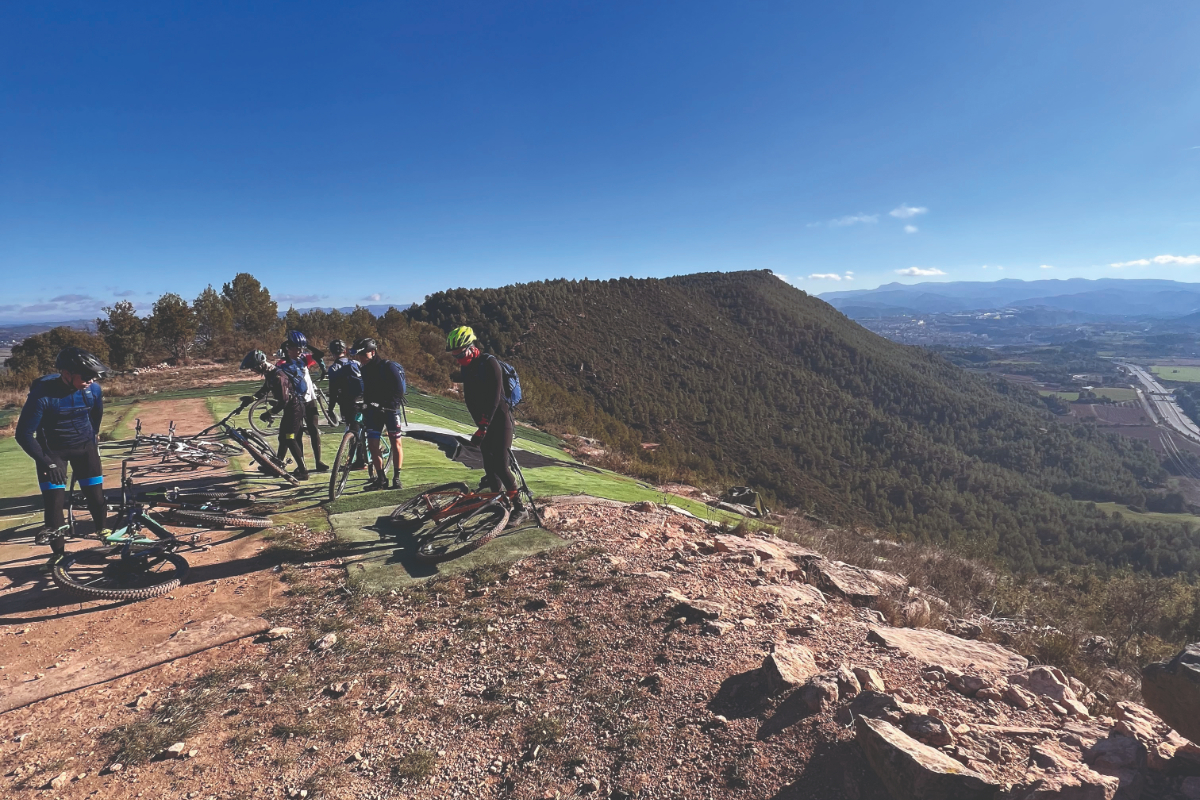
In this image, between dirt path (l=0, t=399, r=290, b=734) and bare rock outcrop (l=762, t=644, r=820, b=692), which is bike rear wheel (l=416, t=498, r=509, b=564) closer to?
dirt path (l=0, t=399, r=290, b=734)

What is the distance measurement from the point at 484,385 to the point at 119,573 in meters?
4.08

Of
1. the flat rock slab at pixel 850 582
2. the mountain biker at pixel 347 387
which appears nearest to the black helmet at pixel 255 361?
the mountain biker at pixel 347 387

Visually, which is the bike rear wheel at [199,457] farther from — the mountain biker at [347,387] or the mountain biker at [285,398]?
the mountain biker at [347,387]

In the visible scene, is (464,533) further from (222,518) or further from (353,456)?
→ (222,518)

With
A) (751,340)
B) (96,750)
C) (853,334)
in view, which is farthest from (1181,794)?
(853,334)

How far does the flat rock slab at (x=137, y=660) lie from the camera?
11.8 feet

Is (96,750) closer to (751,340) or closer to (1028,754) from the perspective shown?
(1028,754)

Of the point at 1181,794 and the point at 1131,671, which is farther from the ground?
the point at 1181,794

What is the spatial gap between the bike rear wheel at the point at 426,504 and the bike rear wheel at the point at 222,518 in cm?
169

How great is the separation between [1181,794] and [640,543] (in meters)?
4.84

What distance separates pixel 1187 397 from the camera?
538ft

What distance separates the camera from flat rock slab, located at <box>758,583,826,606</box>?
5.54 m

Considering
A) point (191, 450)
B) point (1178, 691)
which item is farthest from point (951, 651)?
point (191, 450)

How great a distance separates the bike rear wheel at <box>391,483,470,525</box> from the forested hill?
38.8 m
